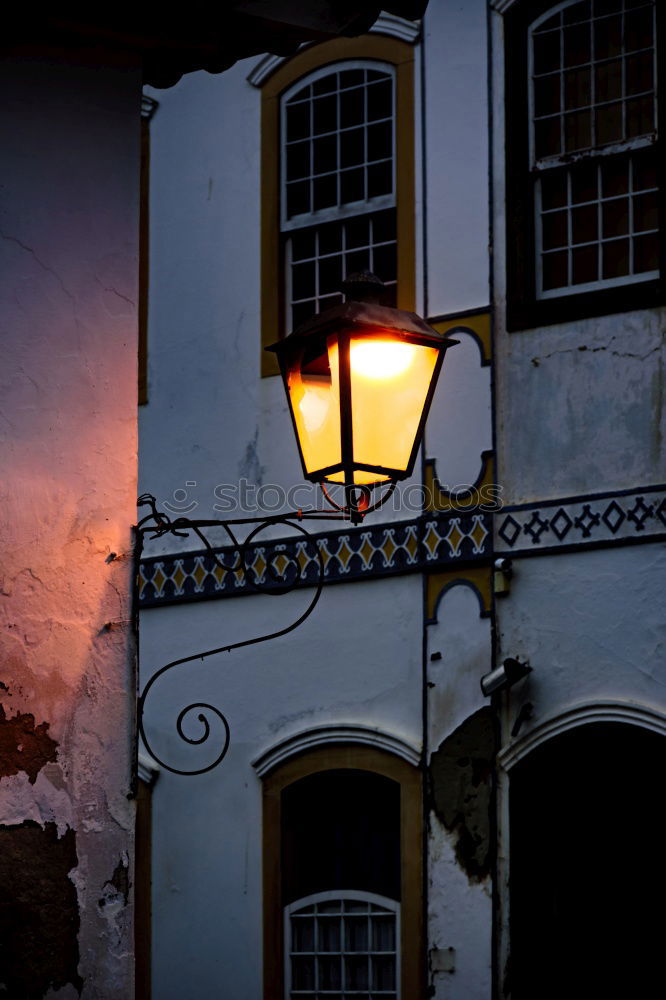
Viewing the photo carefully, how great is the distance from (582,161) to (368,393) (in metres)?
4.70

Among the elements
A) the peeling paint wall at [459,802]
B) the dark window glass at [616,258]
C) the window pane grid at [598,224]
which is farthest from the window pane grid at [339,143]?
the peeling paint wall at [459,802]

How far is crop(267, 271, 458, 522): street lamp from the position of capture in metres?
6.21

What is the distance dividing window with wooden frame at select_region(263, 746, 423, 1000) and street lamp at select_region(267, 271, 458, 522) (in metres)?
4.61

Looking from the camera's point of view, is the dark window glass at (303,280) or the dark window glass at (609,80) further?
the dark window glass at (303,280)

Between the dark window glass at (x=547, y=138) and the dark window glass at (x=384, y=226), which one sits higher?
the dark window glass at (x=547, y=138)

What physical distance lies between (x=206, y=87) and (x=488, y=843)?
5.36 metres

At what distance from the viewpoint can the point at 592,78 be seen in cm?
1047

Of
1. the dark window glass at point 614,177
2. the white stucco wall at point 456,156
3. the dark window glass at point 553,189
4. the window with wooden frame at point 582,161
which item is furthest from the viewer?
the white stucco wall at point 456,156

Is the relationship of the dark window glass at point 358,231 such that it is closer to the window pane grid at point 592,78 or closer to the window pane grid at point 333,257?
the window pane grid at point 333,257

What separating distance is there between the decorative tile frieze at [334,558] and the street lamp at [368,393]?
370cm

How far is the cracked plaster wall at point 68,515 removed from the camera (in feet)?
17.8

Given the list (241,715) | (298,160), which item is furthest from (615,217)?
(241,715)

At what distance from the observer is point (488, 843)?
10.2m

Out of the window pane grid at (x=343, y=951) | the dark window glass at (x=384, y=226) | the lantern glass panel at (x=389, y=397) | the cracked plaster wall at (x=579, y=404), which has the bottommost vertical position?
the window pane grid at (x=343, y=951)
